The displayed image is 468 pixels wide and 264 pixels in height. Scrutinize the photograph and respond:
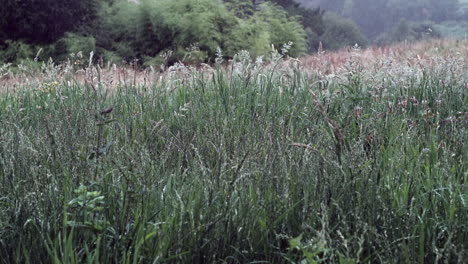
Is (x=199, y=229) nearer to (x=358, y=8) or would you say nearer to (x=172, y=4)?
(x=172, y=4)

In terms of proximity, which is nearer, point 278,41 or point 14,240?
point 14,240

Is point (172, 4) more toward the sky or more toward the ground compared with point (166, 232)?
more toward the sky

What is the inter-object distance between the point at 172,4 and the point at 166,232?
43.4ft

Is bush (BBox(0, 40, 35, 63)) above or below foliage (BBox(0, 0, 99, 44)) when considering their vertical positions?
below

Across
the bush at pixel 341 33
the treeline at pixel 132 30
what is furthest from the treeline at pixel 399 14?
the treeline at pixel 132 30

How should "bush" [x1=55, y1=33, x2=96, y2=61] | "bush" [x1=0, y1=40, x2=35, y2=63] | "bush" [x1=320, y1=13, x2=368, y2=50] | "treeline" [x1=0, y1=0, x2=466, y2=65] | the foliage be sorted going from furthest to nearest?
"bush" [x1=320, y1=13, x2=368, y2=50]
the foliage
"bush" [x1=55, y1=33, x2=96, y2=61]
"bush" [x1=0, y1=40, x2=35, y2=63]
"treeline" [x1=0, y1=0, x2=466, y2=65]

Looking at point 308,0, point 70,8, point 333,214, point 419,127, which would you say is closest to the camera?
point 333,214

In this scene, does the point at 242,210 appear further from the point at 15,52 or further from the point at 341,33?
the point at 341,33

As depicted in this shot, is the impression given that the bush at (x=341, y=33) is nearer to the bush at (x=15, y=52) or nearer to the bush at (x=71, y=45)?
the bush at (x=71, y=45)

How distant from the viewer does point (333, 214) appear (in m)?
2.09

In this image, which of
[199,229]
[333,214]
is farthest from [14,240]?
[333,214]

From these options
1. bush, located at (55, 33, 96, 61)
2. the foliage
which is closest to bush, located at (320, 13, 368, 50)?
the foliage

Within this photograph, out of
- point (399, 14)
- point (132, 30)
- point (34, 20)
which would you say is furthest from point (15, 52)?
point (399, 14)

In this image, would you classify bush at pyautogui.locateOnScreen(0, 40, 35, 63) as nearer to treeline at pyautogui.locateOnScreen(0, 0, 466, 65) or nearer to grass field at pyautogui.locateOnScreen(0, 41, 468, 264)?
treeline at pyautogui.locateOnScreen(0, 0, 466, 65)
